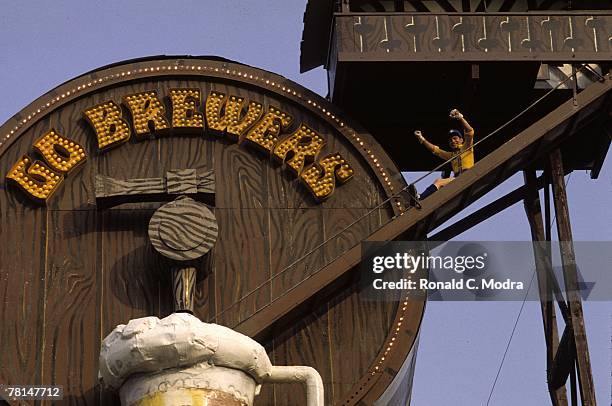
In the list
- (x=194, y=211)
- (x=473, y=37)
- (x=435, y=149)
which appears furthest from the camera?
(x=473, y=37)

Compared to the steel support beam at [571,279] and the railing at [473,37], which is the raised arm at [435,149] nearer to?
the railing at [473,37]

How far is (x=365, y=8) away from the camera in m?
31.0

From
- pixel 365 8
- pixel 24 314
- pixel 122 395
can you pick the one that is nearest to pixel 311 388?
pixel 122 395

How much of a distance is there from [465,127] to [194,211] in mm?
4550

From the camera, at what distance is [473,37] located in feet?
98.0

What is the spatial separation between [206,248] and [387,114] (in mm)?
4920

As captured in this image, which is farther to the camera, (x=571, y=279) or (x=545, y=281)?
(x=545, y=281)

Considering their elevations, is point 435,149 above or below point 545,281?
above

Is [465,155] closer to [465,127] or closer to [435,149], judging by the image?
[465,127]

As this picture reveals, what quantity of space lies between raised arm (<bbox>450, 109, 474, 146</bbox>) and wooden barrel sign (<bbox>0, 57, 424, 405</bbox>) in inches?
50.7

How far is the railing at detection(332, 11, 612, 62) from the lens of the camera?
2967 cm

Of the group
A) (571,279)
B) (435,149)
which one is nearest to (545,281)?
(571,279)

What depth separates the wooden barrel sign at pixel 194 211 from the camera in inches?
1097

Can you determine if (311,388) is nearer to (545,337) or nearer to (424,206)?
(424,206)
